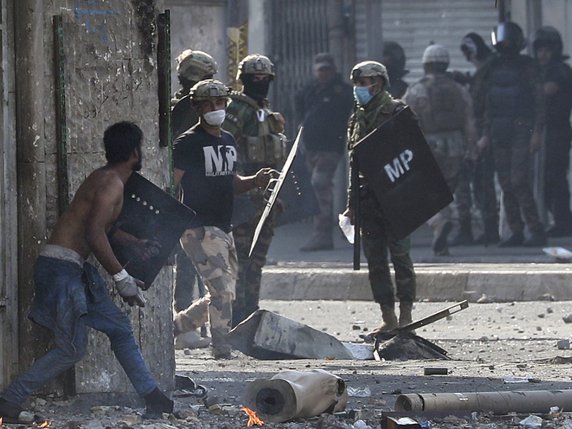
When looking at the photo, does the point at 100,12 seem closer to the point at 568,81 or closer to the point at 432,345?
the point at 432,345

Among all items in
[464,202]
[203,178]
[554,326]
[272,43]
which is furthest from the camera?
[272,43]

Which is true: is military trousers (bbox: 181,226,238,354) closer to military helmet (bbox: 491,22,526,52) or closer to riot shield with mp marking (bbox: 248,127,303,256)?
riot shield with mp marking (bbox: 248,127,303,256)

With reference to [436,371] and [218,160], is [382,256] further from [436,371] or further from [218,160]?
[436,371]

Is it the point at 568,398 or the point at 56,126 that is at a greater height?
the point at 56,126

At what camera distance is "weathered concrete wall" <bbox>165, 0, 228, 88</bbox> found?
1786 centimetres

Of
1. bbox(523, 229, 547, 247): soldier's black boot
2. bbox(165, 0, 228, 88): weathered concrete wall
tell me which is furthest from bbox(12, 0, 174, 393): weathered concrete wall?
bbox(165, 0, 228, 88): weathered concrete wall

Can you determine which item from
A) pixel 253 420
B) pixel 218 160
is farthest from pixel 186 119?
pixel 253 420

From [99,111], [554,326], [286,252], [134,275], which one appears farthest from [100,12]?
[286,252]

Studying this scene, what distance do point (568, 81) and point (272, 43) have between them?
3280mm

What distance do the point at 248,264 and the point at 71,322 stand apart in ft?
12.9

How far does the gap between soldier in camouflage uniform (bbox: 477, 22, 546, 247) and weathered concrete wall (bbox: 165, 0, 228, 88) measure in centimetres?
248

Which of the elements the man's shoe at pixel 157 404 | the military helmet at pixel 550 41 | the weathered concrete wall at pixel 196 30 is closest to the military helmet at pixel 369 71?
the man's shoe at pixel 157 404

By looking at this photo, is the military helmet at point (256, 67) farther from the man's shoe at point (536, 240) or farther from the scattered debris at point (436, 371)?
the man's shoe at point (536, 240)

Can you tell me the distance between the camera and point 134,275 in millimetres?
8117
